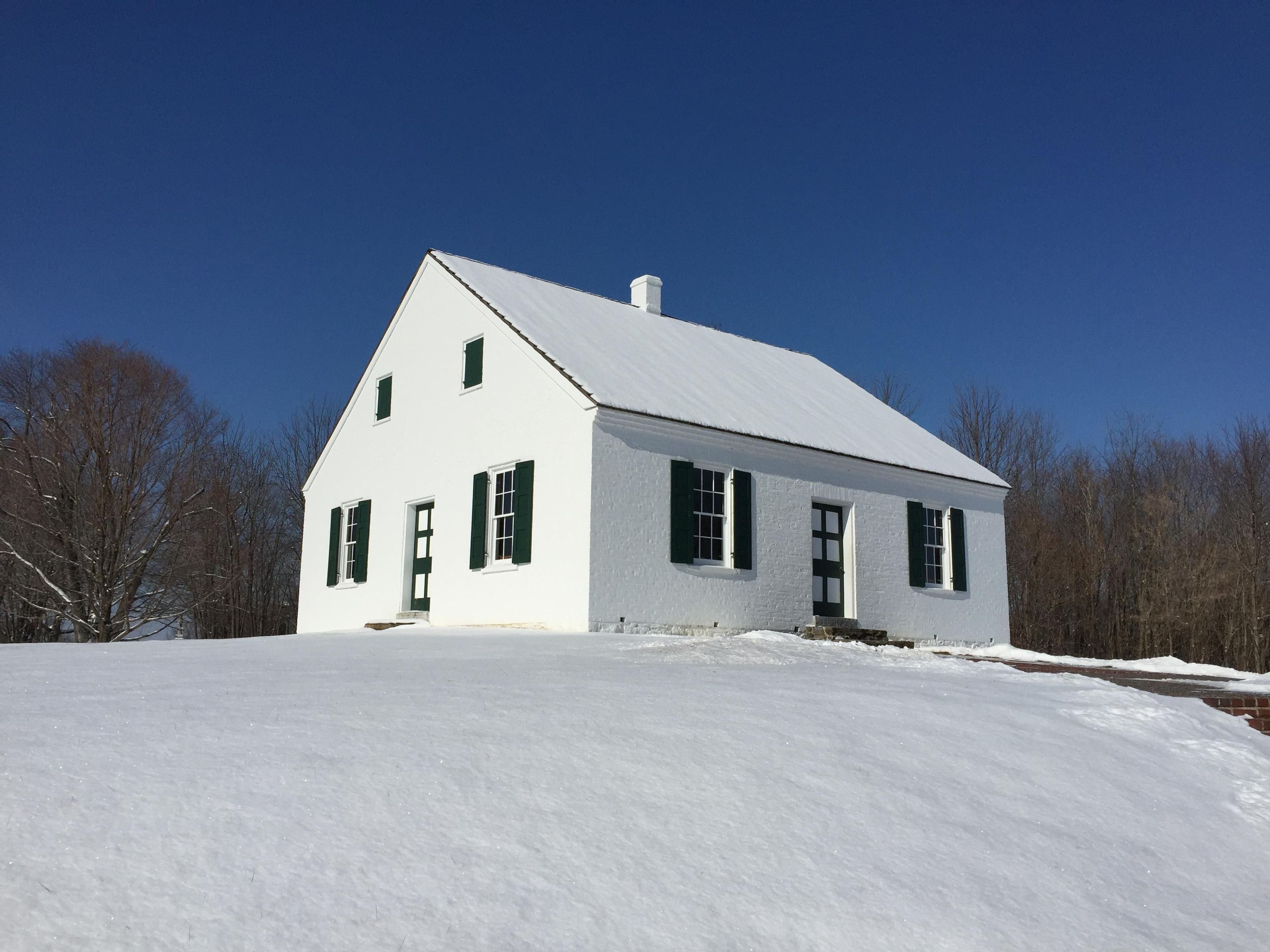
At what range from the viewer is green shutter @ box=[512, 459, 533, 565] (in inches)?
526

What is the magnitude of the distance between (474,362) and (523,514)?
2900 millimetres

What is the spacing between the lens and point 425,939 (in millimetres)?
2881

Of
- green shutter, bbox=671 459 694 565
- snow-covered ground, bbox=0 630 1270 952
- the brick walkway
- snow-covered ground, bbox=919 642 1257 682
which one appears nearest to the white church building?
green shutter, bbox=671 459 694 565

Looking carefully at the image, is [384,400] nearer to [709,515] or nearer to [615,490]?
[615,490]

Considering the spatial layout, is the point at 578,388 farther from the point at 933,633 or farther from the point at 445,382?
the point at 933,633

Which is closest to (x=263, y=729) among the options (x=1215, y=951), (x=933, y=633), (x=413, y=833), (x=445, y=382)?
(x=413, y=833)

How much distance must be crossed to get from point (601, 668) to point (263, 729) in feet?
10.7

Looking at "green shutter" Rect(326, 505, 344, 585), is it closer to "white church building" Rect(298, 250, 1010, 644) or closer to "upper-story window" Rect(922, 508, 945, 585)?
"white church building" Rect(298, 250, 1010, 644)

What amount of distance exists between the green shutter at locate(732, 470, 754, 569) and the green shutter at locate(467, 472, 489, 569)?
339 centimetres

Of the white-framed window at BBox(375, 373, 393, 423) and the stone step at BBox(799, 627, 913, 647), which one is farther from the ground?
the white-framed window at BBox(375, 373, 393, 423)

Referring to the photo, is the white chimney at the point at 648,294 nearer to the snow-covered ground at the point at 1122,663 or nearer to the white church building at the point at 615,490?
the white church building at the point at 615,490

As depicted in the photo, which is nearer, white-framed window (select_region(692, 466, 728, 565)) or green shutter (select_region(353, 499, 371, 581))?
white-framed window (select_region(692, 466, 728, 565))

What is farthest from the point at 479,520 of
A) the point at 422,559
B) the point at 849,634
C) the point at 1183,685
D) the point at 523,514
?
the point at 1183,685

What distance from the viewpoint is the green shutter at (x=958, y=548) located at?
1725cm
